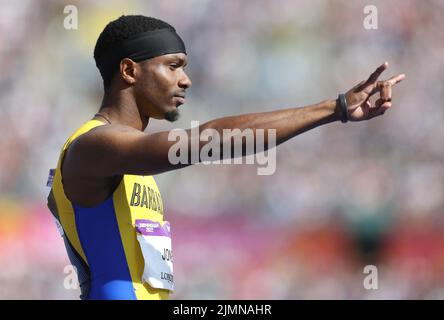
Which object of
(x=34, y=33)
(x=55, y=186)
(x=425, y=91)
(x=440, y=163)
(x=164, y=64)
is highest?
(x=34, y=33)

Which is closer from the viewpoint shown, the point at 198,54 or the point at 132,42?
the point at 132,42

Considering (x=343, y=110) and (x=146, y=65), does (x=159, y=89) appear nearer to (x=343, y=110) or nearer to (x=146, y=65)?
(x=146, y=65)

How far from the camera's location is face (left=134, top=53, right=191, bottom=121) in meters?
3.28

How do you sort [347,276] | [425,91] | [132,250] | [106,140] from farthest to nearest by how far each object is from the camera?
1. [425,91]
2. [347,276]
3. [132,250]
4. [106,140]

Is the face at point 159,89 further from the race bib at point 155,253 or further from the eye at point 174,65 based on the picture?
the race bib at point 155,253

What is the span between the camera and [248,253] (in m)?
7.66

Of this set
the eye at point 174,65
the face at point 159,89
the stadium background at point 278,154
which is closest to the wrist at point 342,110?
the face at point 159,89

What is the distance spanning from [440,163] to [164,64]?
203 inches

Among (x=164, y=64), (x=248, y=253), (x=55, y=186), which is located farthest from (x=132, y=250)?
(x=248, y=253)

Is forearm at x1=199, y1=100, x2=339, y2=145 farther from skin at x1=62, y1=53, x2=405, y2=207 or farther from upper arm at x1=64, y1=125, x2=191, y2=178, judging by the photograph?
upper arm at x1=64, y1=125, x2=191, y2=178

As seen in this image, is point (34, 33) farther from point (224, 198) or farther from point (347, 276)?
point (347, 276)

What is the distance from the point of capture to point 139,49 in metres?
3.33

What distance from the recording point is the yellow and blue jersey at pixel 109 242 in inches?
117

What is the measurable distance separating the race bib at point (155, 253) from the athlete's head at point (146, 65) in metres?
0.49
